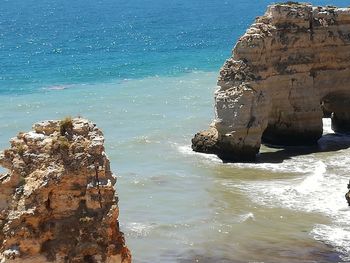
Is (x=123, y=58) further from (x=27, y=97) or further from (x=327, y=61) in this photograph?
(x=327, y=61)

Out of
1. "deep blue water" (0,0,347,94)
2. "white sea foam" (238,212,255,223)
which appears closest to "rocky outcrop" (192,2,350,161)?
"white sea foam" (238,212,255,223)

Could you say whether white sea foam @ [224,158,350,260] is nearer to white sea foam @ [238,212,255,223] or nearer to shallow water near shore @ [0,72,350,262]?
shallow water near shore @ [0,72,350,262]

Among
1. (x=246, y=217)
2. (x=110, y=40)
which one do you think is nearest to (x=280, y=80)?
(x=246, y=217)

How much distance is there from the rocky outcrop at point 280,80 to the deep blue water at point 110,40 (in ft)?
90.9

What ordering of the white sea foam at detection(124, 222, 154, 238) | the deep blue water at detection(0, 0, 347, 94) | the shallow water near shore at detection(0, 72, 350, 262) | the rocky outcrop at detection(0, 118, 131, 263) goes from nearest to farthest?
the rocky outcrop at detection(0, 118, 131, 263) < the shallow water near shore at detection(0, 72, 350, 262) < the white sea foam at detection(124, 222, 154, 238) < the deep blue water at detection(0, 0, 347, 94)

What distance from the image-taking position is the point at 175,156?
127 feet

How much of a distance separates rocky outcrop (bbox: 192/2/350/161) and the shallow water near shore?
3.56ft

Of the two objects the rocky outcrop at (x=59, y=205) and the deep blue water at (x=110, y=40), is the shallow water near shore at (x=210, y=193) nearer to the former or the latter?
the rocky outcrop at (x=59, y=205)

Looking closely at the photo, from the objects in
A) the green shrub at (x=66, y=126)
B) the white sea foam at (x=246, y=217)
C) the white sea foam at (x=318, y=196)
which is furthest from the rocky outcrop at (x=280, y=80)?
the green shrub at (x=66, y=126)

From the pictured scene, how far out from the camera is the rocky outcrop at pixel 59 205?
12531mm

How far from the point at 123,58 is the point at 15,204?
225 ft

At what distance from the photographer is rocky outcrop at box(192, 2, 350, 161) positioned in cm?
3644

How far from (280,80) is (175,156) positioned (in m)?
6.42

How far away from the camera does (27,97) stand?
57.4 metres
